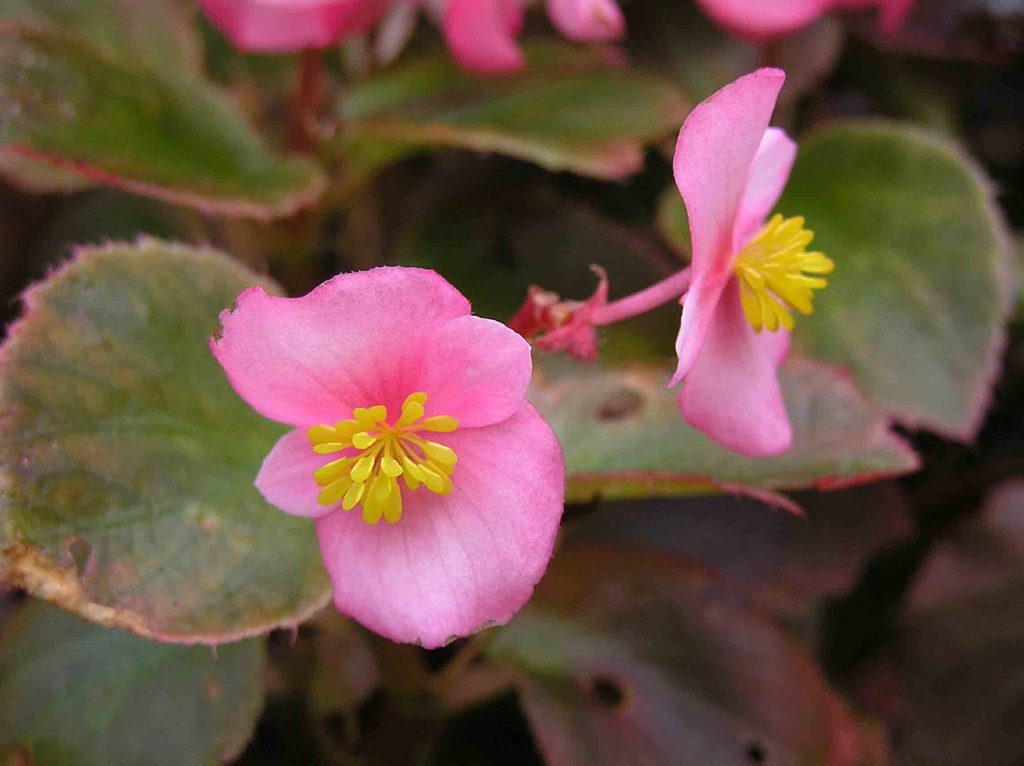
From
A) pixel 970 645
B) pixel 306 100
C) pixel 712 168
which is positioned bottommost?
pixel 970 645

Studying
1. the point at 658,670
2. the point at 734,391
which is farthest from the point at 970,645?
the point at 734,391

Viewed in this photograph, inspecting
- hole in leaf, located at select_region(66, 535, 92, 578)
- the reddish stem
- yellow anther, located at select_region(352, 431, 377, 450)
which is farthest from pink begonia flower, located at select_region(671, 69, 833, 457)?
the reddish stem

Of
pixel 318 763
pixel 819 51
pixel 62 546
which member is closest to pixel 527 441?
pixel 62 546

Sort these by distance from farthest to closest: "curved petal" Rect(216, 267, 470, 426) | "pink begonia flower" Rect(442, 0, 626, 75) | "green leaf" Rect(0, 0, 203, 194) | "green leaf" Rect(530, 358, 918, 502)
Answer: "green leaf" Rect(0, 0, 203, 194) < "pink begonia flower" Rect(442, 0, 626, 75) < "green leaf" Rect(530, 358, 918, 502) < "curved petal" Rect(216, 267, 470, 426)

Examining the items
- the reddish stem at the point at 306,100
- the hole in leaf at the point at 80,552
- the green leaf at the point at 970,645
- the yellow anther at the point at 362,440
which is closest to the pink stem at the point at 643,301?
the yellow anther at the point at 362,440

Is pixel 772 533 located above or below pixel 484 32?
below

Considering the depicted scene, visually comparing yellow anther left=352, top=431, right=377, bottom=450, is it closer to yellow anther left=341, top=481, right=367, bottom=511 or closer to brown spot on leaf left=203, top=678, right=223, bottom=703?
yellow anther left=341, top=481, right=367, bottom=511

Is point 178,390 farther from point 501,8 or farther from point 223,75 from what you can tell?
point 223,75

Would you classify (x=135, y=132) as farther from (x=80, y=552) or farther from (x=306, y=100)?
(x=80, y=552)
